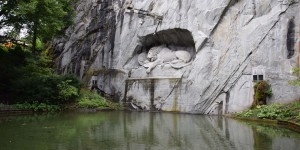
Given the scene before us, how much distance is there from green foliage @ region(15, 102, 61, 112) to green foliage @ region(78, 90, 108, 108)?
5.02ft

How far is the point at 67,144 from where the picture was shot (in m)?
7.61

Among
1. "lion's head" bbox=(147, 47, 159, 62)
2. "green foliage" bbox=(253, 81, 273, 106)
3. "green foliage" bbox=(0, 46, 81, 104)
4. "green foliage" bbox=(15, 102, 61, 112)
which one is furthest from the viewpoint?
"lion's head" bbox=(147, 47, 159, 62)

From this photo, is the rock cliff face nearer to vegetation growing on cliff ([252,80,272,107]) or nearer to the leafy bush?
vegetation growing on cliff ([252,80,272,107])

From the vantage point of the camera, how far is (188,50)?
65.8 feet

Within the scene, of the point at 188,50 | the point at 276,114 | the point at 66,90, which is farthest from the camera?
the point at 188,50

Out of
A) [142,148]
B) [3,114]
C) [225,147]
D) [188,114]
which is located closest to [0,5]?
[3,114]

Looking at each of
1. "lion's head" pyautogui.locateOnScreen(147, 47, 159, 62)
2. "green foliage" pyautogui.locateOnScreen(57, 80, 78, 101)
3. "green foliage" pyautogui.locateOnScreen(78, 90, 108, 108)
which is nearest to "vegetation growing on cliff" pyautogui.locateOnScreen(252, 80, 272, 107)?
"lion's head" pyautogui.locateOnScreen(147, 47, 159, 62)

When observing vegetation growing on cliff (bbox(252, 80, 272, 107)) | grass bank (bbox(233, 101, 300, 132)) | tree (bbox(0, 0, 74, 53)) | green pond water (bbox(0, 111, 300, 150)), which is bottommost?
green pond water (bbox(0, 111, 300, 150))

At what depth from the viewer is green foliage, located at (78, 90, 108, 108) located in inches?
722

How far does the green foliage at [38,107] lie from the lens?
1596cm

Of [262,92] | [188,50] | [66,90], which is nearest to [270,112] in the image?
[262,92]

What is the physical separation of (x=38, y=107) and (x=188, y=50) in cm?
943

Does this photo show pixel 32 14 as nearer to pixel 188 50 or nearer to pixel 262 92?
pixel 188 50

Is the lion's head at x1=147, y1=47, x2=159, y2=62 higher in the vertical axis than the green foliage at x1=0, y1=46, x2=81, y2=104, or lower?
higher
